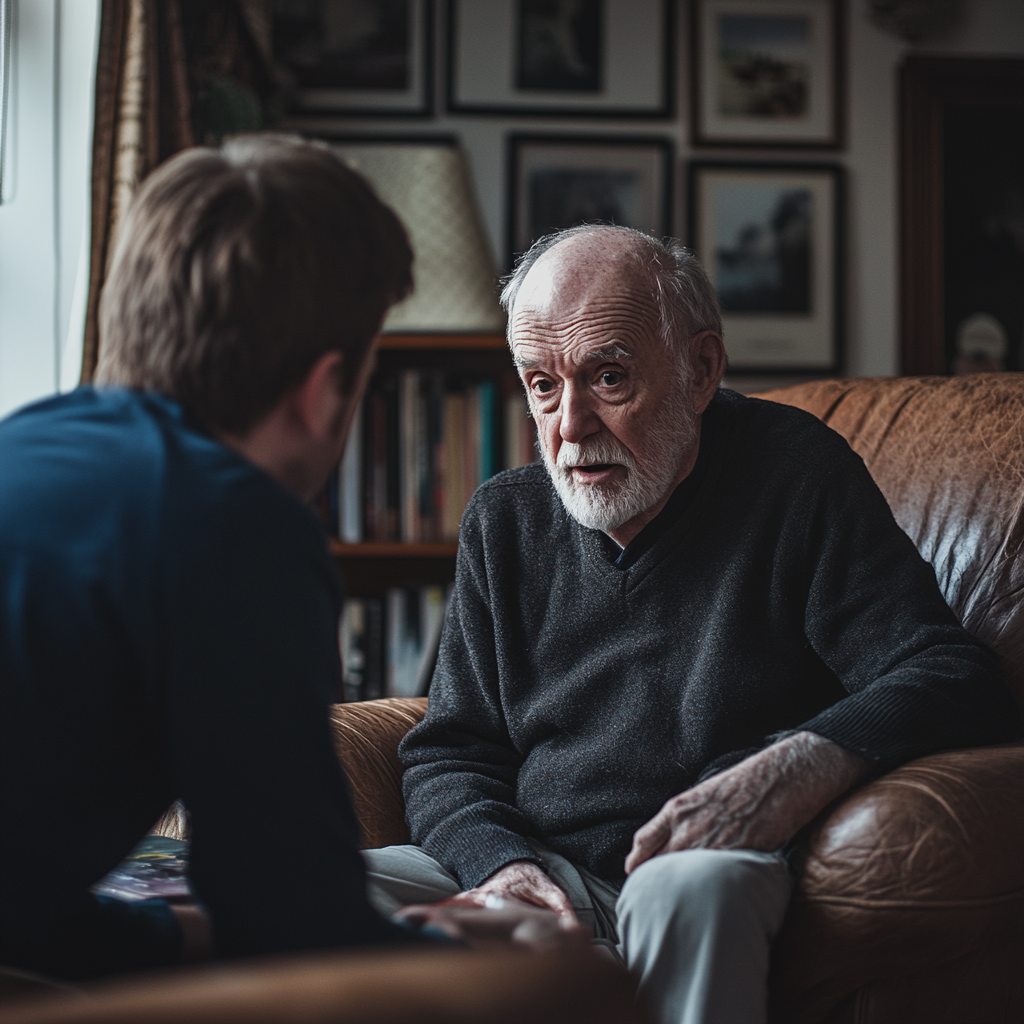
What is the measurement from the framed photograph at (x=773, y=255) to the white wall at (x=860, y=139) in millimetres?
42

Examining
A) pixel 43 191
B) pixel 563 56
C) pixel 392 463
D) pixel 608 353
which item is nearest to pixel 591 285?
pixel 608 353

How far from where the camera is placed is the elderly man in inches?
44.3

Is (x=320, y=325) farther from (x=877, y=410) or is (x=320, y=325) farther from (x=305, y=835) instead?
(x=877, y=410)

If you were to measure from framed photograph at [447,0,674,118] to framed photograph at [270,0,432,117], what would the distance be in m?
0.09

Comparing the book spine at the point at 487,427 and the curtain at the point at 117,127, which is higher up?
the curtain at the point at 117,127

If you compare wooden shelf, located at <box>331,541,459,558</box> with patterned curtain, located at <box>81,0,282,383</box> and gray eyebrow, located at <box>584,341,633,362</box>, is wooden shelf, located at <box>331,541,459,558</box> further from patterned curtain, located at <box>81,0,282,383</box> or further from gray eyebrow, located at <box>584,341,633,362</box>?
gray eyebrow, located at <box>584,341,633,362</box>

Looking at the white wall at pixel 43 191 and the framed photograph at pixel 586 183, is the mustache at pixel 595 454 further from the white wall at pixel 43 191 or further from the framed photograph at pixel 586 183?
the framed photograph at pixel 586 183

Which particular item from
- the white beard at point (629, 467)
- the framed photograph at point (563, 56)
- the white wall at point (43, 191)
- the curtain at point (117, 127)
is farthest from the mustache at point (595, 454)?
the framed photograph at point (563, 56)

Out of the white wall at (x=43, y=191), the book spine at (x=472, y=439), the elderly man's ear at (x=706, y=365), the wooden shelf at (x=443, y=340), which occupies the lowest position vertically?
the book spine at (x=472, y=439)

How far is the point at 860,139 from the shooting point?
9.23ft

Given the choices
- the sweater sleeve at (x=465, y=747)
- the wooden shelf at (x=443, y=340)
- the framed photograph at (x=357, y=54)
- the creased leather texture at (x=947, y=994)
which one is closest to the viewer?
the creased leather texture at (x=947, y=994)

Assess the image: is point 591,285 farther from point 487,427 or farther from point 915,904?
point 487,427

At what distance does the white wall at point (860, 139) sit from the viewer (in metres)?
2.78

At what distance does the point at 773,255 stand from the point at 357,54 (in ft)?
3.74
